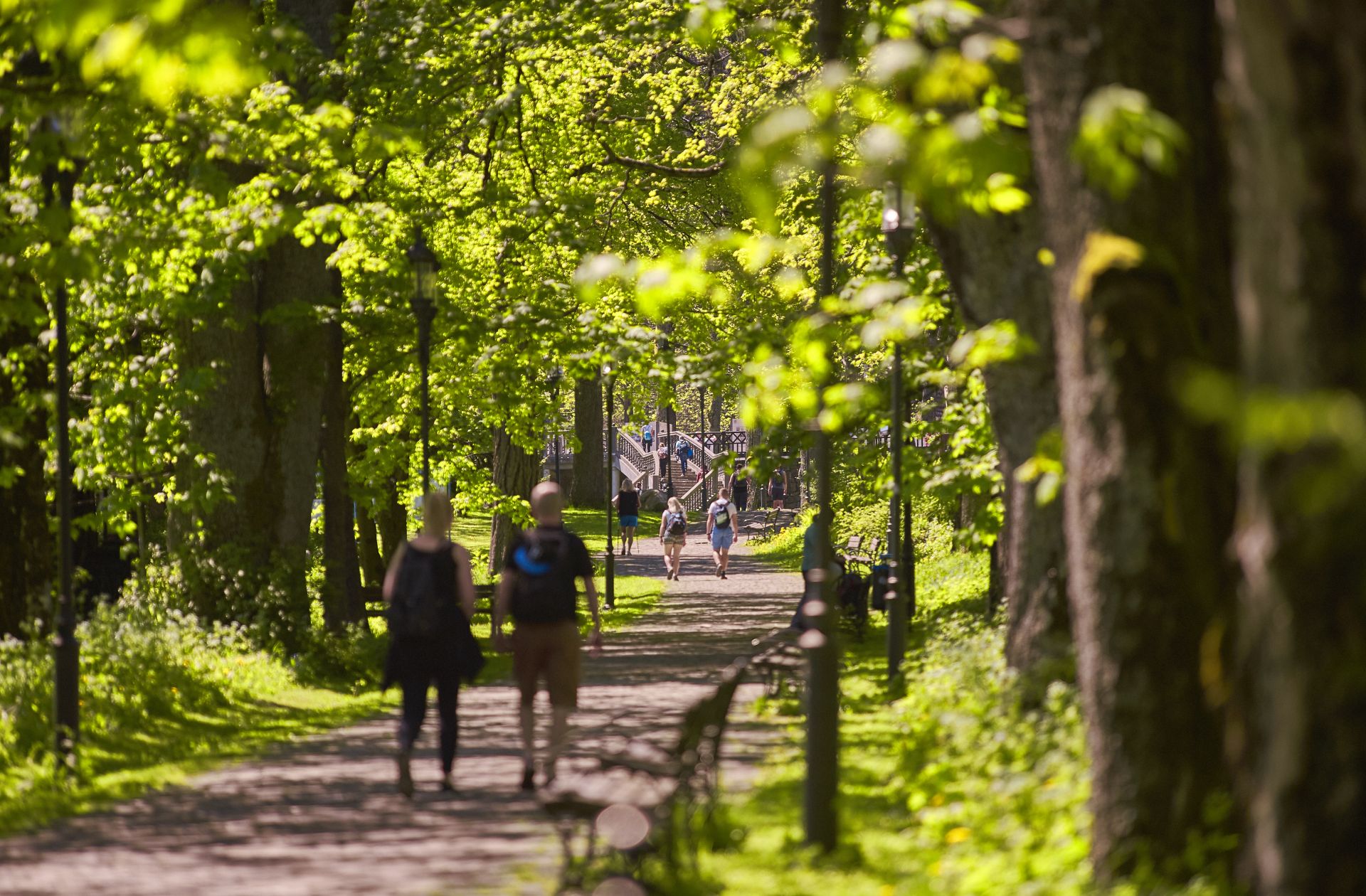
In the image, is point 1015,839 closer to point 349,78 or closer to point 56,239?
point 56,239

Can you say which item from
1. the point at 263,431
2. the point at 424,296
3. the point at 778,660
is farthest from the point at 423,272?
the point at 778,660

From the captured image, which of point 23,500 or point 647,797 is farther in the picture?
point 23,500

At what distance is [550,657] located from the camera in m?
10.4

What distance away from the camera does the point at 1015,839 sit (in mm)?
7242

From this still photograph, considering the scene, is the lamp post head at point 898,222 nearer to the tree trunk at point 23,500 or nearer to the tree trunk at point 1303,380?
the tree trunk at point 23,500

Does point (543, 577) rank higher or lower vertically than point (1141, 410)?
lower

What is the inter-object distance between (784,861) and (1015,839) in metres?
1.28

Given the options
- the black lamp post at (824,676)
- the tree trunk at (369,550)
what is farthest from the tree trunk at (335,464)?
the black lamp post at (824,676)

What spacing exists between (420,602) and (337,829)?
53.6 inches

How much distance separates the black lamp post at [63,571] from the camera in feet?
38.1

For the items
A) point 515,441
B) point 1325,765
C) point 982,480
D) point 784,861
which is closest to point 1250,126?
point 1325,765

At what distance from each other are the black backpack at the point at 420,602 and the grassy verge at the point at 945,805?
1.97m

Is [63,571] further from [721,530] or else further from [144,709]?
[721,530]

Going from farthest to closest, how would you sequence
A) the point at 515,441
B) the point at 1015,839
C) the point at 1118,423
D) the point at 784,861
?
the point at 515,441, the point at 784,861, the point at 1015,839, the point at 1118,423
